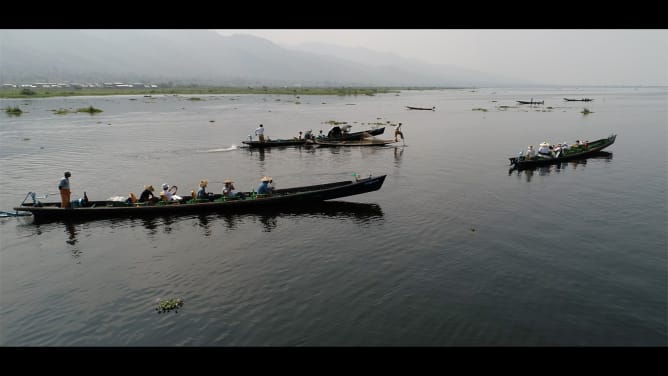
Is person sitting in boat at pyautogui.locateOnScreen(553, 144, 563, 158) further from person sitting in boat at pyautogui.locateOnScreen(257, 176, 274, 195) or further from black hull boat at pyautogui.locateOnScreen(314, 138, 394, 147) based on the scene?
person sitting in boat at pyautogui.locateOnScreen(257, 176, 274, 195)

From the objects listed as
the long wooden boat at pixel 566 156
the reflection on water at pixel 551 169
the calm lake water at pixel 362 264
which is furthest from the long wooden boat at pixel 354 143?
the reflection on water at pixel 551 169

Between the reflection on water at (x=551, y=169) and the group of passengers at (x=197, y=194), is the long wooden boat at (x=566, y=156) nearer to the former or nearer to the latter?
the reflection on water at (x=551, y=169)

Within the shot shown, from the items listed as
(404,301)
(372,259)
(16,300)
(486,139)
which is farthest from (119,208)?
(486,139)

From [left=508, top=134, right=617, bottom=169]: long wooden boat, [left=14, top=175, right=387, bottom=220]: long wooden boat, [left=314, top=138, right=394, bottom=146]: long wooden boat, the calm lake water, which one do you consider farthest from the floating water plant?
[left=314, top=138, right=394, bottom=146]: long wooden boat

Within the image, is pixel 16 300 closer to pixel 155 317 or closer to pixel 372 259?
pixel 155 317

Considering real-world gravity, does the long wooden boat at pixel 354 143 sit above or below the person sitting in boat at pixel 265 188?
above

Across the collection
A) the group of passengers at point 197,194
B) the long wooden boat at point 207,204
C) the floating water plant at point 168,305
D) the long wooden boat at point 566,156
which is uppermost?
the long wooden boat at point 566,156

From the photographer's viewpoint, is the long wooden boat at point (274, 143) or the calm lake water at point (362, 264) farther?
the long wooden boat at point (274, 143)

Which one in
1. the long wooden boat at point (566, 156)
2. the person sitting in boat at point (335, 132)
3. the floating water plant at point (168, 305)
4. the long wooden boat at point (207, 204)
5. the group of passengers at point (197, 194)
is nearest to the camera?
the floating water plant at point (168, 305)
